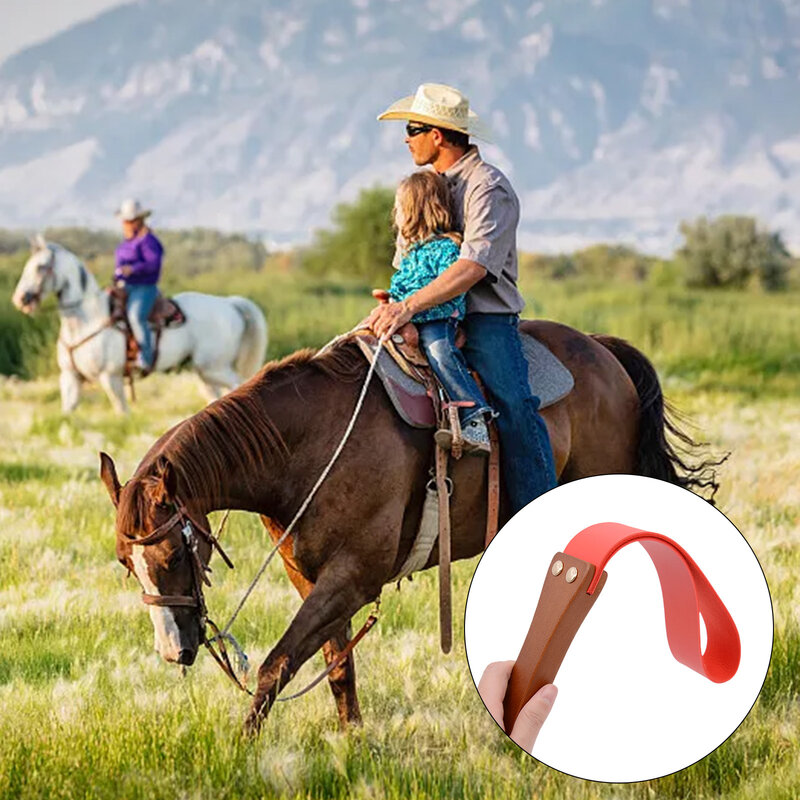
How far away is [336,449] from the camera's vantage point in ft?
16.0

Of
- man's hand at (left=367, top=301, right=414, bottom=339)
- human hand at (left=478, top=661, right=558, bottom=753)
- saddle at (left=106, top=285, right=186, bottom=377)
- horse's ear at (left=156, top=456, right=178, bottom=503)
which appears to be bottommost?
human hand at (left=478, top=661, right=558, bottom=753)

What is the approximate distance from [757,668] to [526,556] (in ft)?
2.52

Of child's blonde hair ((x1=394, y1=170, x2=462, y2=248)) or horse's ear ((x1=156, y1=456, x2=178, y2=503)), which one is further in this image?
child's blonde hair ((x1=394, y1=170, x2=462, y2=248))

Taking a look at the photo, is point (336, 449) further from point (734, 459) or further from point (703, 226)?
Answer: point (703, 226)

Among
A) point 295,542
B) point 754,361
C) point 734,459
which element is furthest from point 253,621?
point 754,361

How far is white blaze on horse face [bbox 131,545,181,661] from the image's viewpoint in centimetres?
438

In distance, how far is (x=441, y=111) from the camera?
5.23 m

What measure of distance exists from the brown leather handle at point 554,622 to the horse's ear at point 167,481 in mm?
1509

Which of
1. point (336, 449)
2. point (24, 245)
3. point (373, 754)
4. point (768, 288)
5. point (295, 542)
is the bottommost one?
point (373, 754)

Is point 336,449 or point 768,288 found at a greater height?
point 768,288

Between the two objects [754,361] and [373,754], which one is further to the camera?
[754,361]

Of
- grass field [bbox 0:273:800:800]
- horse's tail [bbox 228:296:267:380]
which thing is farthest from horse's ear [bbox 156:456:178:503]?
horse's tail [bbox 228:296:267:380]

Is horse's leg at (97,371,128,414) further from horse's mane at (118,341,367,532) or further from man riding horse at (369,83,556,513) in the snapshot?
horse's mane at (118,341,367,532)

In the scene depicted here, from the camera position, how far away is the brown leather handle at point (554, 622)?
319 centimetres
